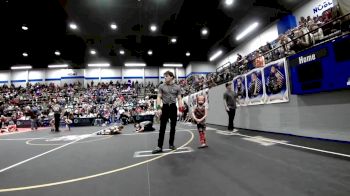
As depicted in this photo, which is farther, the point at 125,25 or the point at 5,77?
the point at 5,77

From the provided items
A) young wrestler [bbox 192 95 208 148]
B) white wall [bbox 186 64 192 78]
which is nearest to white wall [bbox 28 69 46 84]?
white wall [bbox 186 64 192 78]

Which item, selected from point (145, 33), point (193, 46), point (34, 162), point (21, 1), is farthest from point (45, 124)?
point (34, 162)

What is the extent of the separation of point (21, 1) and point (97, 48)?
10.4 meters

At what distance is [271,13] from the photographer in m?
14.4

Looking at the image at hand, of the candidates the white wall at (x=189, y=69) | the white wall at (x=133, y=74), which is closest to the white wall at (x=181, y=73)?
the white wall at (x=189, y=69)

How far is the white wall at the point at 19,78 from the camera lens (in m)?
30.2

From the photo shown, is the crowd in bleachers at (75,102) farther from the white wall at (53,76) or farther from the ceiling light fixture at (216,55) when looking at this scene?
the ceiling light fixture at (216,55)

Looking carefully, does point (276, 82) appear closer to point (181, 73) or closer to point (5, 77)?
point (181, 73)

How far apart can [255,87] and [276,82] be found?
1.23 metres

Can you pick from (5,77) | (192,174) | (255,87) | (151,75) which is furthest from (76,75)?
(192,174)

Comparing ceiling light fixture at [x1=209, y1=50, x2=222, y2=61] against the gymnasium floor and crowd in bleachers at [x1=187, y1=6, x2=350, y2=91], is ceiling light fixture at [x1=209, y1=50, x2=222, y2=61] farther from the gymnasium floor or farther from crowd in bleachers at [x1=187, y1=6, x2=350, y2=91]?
the gymnasium floor

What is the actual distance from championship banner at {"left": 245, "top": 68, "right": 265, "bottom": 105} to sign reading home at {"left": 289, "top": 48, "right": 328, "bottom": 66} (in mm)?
1697

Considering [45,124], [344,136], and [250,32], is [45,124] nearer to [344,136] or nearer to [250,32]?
[250,32]

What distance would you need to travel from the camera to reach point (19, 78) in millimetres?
30188
